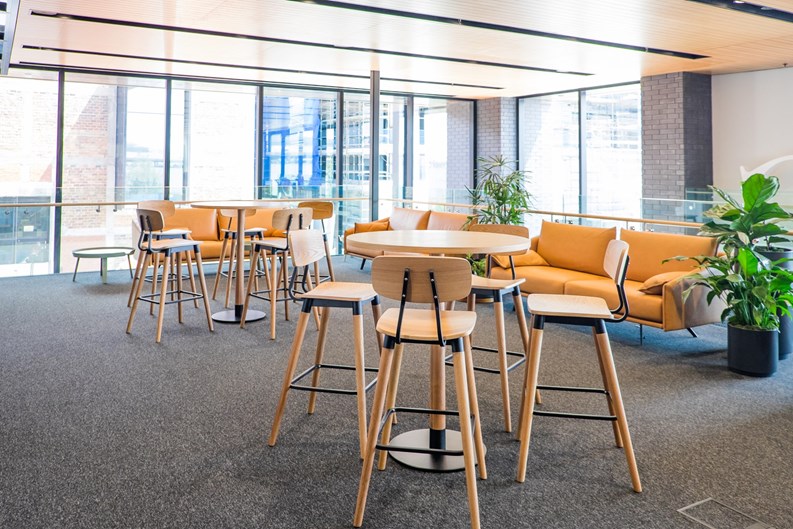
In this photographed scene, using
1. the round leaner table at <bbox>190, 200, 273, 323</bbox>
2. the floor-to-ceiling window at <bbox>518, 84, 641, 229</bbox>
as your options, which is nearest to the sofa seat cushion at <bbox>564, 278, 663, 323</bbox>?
the round leaner table at <bbox>190, 200, 273, 323</bbox>

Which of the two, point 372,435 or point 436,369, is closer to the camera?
point 372,435

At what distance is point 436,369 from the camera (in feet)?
8.92

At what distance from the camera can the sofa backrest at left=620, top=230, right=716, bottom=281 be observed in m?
4.79

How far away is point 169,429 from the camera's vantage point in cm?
302

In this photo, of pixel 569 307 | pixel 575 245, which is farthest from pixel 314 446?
pixel 575 245

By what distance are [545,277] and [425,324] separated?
3078 mm

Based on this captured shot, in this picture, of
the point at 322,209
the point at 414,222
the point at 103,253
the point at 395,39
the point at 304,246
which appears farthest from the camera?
the point at 414,222

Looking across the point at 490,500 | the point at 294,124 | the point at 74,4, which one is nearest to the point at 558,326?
the point at 490,500

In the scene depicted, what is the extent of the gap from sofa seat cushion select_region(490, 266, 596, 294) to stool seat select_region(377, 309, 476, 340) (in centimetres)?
262

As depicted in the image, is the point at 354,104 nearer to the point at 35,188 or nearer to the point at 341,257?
the point at 341,257

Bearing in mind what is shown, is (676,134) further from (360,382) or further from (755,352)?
(360,382)

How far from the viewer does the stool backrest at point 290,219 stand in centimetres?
513

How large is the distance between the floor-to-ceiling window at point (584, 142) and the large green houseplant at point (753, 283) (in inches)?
169

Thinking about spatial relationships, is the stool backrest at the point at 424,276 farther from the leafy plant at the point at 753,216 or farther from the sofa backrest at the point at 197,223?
the sofa backrest at the point at 197,223
